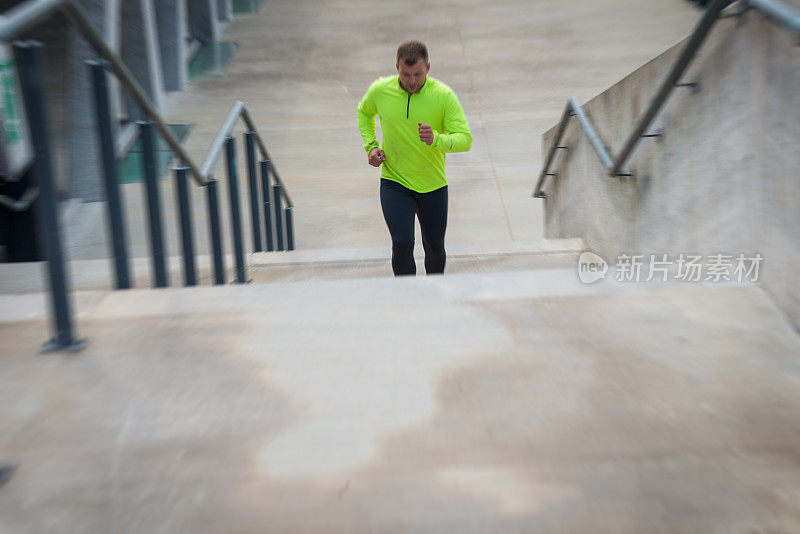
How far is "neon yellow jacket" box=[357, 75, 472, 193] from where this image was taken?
12.5 feet

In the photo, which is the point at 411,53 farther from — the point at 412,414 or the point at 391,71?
the point at 391,71

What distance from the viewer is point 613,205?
4.62m

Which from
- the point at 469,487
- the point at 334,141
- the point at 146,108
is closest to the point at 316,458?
the point at 469,487

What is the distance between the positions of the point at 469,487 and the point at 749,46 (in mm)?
2084

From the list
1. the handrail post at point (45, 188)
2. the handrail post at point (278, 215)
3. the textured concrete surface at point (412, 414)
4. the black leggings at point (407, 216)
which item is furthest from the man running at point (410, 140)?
the handrail post at point (278, 215)

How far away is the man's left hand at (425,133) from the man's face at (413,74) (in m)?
0.30

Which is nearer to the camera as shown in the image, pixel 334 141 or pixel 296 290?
pixel 296 290

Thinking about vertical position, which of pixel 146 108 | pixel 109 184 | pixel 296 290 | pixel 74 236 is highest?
pixel 146 108

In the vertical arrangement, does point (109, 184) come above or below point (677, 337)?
above

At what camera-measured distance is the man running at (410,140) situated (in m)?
3.76

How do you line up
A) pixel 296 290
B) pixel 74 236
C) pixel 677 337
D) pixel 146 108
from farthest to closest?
pixel 74 236
pixel 146 108
pixel 296 290
pixel 677 337

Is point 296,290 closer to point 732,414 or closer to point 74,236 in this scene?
point 732,414

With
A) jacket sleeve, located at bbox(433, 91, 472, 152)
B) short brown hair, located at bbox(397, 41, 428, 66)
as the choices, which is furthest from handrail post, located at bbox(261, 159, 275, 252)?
short brown hair, located at bbox(397, 41, 428, 66)

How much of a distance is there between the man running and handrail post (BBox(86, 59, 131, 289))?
4.40ft
